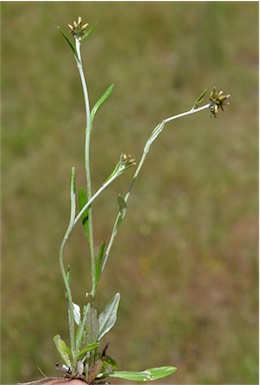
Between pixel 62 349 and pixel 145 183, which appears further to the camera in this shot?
pixel 145 183

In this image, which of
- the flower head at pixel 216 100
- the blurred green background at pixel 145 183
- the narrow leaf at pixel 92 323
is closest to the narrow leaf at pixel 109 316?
the narrow leaf at pixel 92 323

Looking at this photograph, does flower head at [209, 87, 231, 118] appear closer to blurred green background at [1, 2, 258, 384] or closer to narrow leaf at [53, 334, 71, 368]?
narrow leaf at [53, 334, 71, 368]

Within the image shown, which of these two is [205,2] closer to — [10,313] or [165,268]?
[165,268]

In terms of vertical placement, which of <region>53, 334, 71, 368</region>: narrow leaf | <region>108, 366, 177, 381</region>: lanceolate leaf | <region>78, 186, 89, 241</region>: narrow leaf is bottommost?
<region>108, 366, 177, 381</region>: lanceolate leaf

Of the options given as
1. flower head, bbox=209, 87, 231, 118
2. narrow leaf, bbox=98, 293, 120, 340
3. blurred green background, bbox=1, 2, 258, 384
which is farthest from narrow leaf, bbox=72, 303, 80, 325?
blurred green background, bbox=1, 2, 258, 384

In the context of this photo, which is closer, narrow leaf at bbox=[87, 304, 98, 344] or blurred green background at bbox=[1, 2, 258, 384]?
narrow leaf at bbox=[87, 304, 98, 344]

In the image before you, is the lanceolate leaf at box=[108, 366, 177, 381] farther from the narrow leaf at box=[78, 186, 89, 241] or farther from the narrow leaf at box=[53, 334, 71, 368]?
the narrow leaf at box=[78, 186, 89, 241]

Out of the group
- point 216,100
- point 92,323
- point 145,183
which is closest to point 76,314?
point 92,323

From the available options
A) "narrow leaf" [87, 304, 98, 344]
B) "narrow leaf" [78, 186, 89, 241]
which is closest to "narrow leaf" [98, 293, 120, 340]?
"narrow leaf" [87, 304, 98, 344]

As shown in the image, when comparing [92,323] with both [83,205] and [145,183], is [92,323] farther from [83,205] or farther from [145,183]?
[145,183]

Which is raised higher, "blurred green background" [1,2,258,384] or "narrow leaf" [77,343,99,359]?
"blurred green background" [1,2,258,384]
